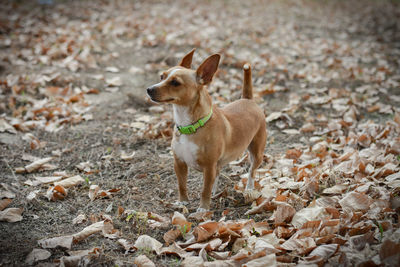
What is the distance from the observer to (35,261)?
222 centimetres

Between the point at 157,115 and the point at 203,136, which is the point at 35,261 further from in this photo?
the point at 157,115

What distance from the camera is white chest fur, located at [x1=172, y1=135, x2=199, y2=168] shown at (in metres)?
2.72

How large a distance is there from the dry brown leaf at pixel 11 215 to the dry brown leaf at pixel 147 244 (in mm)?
978

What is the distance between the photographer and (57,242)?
2.39 metres

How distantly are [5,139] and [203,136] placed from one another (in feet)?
8.65

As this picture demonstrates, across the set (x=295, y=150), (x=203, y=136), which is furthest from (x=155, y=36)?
(x=203, y=136)

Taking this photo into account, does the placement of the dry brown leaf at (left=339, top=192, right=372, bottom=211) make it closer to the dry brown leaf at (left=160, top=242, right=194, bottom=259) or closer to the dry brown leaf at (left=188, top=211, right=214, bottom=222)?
the dry brown leaf at (left=188, top=211, right=214, bottom=222)

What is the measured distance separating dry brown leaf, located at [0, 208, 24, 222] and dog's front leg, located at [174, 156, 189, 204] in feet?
3.97

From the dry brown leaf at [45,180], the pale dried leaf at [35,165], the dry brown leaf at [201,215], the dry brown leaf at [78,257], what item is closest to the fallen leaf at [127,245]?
the dry brown leaf at [78,257]

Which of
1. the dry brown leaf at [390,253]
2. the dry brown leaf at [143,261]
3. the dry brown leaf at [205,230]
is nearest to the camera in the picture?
the dry brown leaf at [390,253]

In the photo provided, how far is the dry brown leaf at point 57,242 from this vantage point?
92.8 inches

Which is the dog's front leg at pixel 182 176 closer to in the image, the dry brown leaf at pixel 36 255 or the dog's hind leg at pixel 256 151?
the dog's hind leg at pixel 256 151

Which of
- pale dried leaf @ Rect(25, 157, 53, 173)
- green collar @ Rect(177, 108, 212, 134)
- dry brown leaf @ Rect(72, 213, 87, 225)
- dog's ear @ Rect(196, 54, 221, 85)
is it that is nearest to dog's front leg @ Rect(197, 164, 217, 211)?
green collar @ Rect(177, 108, 212, 134)

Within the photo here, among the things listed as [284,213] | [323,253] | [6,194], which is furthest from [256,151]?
[6,194]
